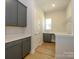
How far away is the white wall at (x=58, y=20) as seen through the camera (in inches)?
367

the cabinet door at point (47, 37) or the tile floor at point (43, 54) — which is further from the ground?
the cabinet door at point (47, 37)

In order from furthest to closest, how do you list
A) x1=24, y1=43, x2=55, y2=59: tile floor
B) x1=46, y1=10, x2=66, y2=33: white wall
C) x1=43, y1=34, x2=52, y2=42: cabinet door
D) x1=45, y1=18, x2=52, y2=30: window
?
1. x1=45, y1=18, x2=52, y2=30: window
2. x1=46, y1=10, x2=66, y2=33: white wall
3. x1=43, y1=34, x2=52, y2=42: cabinet door
4. x1=24, y1=43, x2=55, y2=59: tile floor

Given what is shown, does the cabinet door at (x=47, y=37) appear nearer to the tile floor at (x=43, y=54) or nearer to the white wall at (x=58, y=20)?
the white wall at (x=58, y=20)

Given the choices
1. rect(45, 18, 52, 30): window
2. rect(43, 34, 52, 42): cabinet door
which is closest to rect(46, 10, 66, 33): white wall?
rect(45, 18, 52, 30): window

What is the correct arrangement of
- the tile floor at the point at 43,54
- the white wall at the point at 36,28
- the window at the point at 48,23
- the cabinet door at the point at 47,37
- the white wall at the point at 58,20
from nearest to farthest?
the tile floor at the point at 43,54, the white wall at the point at 36,28, the cabinet door at the point at 47,37, the white wall at the point at 58,20, the window at the point at 48,23

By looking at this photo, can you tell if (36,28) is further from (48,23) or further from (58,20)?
(58,20)

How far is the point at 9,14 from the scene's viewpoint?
3.00 metres

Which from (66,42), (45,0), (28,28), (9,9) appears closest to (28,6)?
(28,28)

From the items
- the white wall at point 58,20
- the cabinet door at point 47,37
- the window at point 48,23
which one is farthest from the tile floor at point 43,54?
the window at point 48,23

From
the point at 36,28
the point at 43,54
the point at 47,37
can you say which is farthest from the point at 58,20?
the point at 43,54

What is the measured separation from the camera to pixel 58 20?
942 cm

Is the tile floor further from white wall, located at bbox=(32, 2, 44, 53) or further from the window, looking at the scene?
the window

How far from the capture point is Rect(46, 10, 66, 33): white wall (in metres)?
9.31

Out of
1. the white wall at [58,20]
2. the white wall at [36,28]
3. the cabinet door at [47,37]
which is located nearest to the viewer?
the white wall at [36,28]
